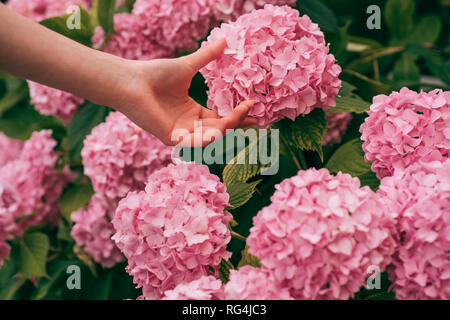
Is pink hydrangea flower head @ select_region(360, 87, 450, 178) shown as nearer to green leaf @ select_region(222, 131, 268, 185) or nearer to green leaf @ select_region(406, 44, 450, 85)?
green leaf @ select_region(222, 131, 268, 185)

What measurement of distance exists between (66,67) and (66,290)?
0.79 metres

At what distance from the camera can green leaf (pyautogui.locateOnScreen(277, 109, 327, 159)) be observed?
0.76 metres

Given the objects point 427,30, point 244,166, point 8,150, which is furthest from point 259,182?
point 8,150

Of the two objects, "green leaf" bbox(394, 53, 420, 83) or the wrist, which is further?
"green leaf" bbox(394, 53, 420, 83)

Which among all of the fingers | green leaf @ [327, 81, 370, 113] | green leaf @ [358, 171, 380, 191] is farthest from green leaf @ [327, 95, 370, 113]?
the fingers

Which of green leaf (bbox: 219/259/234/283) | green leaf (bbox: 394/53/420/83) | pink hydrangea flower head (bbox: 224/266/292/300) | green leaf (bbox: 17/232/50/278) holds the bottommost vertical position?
green leaf (bbox: 17/232/50/278)

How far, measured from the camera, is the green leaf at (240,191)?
76cm

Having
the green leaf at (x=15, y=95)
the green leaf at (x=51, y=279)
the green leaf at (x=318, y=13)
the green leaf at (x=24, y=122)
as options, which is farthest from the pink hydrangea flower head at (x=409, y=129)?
the green leaf at (x=15, y=95)

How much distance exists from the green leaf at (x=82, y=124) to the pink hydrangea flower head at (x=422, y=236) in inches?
37.1

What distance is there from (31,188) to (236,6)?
0.82 m

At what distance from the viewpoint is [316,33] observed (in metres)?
0.75

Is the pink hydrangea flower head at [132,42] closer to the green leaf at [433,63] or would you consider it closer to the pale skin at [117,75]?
the pale skin at [117,75]

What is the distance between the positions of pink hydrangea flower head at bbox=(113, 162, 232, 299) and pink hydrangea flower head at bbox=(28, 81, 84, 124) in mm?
773

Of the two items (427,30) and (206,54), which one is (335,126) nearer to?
(206,54)
